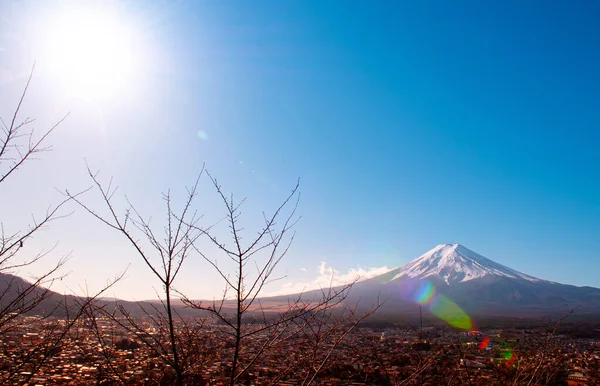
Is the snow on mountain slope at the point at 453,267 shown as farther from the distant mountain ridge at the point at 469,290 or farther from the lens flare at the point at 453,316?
the lens flare at the point at 453,316

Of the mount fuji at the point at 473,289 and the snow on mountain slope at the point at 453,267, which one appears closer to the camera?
the mount fuji at the point at 473,289

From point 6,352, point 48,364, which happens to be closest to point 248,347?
point 48,364

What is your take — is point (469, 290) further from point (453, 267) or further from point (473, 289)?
point (453, 267)

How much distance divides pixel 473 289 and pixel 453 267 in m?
34.1

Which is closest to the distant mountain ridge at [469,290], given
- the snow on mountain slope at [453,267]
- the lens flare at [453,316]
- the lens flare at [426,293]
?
the snow on mountain slope at [453,267]

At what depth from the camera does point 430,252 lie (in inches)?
6983

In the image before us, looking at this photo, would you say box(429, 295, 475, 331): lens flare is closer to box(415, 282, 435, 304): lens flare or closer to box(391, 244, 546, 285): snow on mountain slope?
box(415, 282, 435, 304): lens flare

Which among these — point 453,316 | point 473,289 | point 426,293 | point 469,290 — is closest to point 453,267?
point 473,289

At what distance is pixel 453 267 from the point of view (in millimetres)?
140500

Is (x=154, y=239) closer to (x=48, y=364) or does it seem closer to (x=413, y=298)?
(x=48, y=364)

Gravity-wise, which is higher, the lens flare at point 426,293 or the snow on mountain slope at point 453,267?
the snow on mountain slope at point 453,267

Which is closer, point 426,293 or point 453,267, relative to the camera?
point 426,293

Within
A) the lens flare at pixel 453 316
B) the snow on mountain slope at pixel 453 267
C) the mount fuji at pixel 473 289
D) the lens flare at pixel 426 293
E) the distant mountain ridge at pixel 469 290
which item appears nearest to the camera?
the lens flare at pixel 453 316

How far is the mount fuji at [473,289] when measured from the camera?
88750 mm
